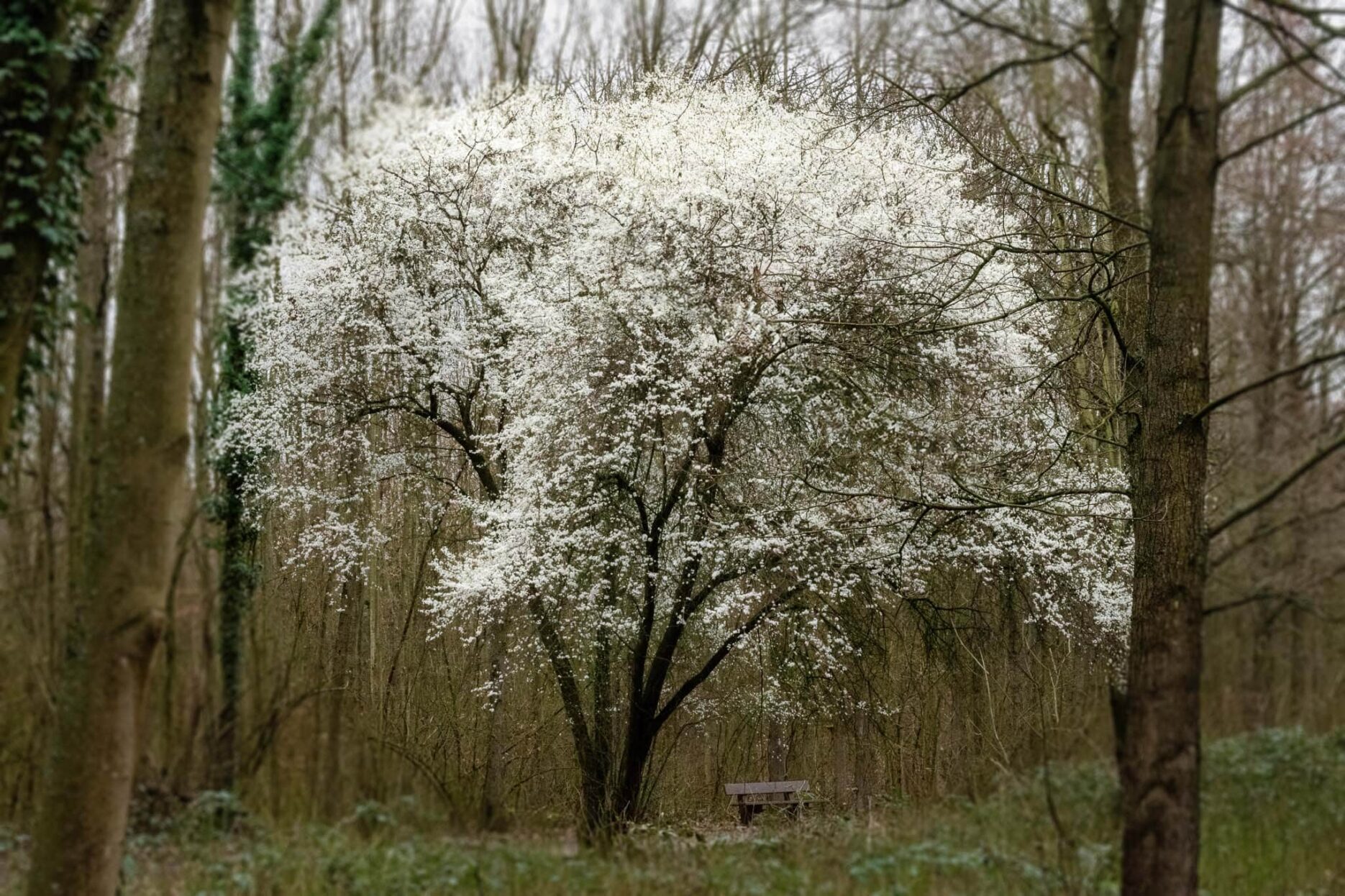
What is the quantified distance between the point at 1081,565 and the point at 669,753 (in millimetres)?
4092

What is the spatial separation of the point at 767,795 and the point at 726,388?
361 centimetres

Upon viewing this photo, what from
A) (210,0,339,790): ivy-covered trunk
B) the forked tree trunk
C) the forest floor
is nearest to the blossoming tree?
(210,0,339,790): ivy-covered trunk

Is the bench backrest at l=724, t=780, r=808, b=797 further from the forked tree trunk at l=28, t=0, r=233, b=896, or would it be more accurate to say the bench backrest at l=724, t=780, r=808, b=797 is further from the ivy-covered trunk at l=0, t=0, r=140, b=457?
the ivy-covered trunk at l=0, t=0, r=140, b=457

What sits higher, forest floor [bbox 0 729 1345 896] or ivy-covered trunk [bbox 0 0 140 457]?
ivy-covered trunk [bbox 0 0 140 457]

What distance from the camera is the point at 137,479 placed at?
4168 mm

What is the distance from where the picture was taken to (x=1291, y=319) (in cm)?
884

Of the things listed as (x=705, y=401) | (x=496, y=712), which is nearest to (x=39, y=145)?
(x=705, y=401)

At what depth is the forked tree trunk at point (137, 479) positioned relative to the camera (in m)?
4.10

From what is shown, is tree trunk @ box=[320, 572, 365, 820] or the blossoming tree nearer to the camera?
tree trunk @ box=[320, 572, 365, 820]

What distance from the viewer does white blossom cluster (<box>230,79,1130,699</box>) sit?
9.13 m

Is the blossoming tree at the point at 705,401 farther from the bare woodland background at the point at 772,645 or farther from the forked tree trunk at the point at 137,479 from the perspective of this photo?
the forked tree trunk at the point at 137,479

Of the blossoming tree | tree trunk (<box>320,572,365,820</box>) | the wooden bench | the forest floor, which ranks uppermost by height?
the blossoming tree

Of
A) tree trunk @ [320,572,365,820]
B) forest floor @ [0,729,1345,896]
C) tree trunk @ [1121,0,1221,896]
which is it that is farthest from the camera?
tree trunk @ [320,572,365,820]

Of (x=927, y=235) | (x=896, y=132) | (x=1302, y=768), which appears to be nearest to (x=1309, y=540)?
(x=1302, y=768)
